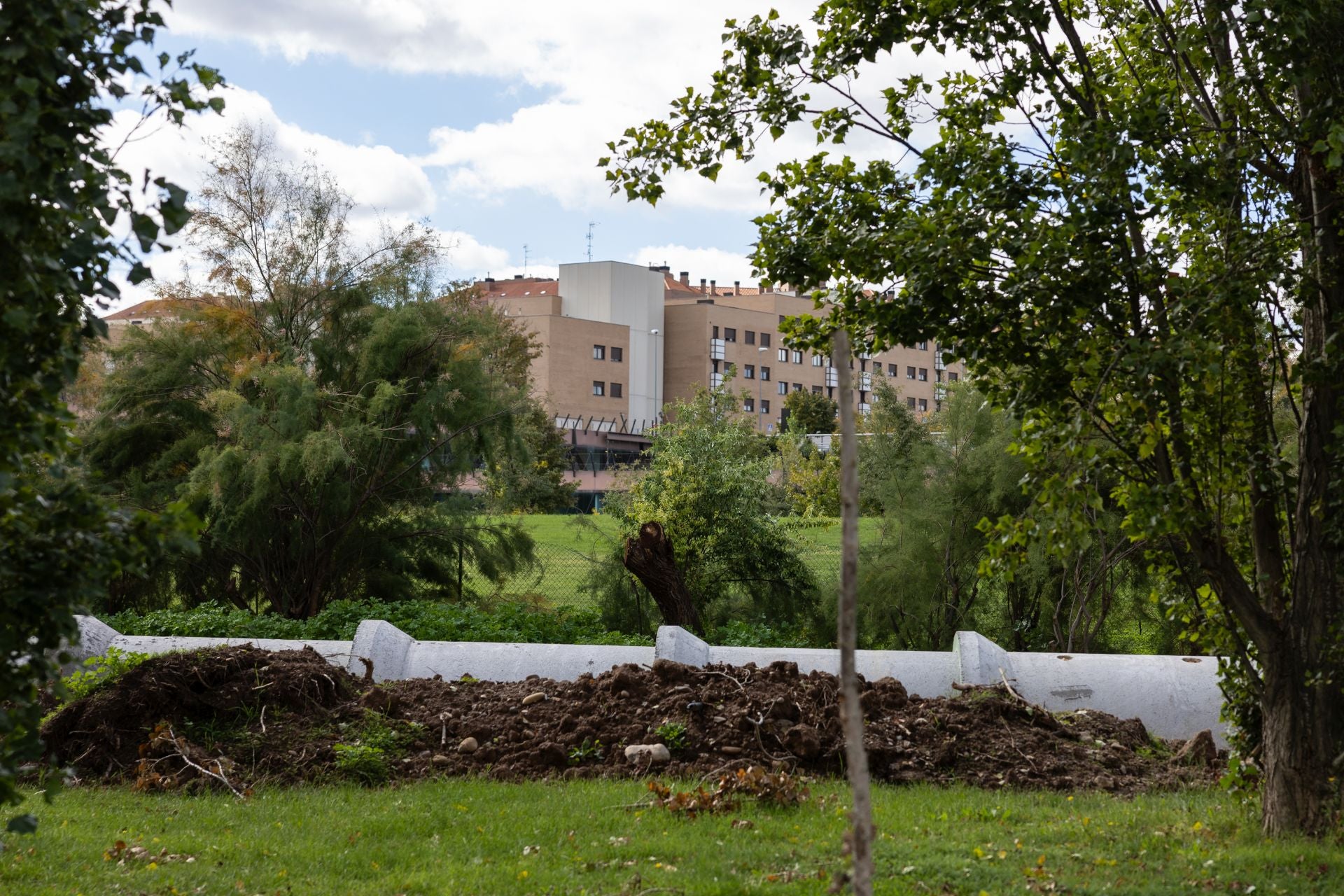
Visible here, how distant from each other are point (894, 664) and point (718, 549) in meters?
Result: 5.54

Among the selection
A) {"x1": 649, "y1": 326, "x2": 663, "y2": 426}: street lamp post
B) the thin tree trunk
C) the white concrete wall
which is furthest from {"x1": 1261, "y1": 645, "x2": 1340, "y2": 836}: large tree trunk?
{"x1": 649, "y1": 326, "x2": 663, "y2": 426}: street lamp post

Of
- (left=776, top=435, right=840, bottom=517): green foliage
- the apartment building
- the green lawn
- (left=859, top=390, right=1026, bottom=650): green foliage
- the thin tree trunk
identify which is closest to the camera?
the thin tree trunk

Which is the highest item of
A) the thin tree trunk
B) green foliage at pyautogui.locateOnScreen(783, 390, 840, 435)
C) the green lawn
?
green foliage at pyautogui.locateOnScreen(783, 390, 840, 435)

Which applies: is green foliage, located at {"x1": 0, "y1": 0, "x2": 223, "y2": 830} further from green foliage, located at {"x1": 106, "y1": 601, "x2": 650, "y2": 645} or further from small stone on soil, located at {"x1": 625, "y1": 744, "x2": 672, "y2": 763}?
green foliage, located at {"x1": 106, "y1": 601, "x2": 650, "y2": 645}

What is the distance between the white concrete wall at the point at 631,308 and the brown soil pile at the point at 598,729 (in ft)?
211

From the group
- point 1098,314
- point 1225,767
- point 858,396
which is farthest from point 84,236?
point 858,396

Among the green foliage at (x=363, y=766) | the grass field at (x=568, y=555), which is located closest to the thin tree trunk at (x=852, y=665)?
the green foliage at (x=363, y=766)

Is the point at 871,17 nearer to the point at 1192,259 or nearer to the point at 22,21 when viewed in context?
the point at 1192,259

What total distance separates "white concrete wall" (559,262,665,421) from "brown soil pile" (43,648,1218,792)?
211 ft

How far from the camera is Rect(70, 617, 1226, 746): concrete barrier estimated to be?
331 inches

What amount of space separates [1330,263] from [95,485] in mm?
13092

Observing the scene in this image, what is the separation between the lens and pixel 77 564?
2.94 metres

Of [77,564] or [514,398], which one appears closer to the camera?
→ [77,564]

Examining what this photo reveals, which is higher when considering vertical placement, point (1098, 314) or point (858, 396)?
point (858, 396)
